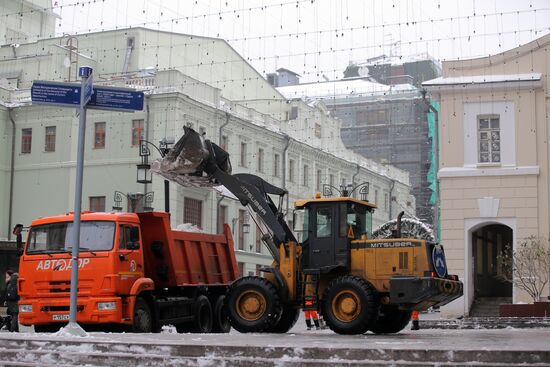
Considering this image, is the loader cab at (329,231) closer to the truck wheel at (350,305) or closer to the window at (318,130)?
the truck wheel at (350,305)

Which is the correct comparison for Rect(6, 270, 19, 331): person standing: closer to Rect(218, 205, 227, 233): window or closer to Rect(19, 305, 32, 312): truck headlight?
Rect(19, 305, 32, 312): truck headlight

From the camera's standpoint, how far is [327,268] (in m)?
→ 16.6

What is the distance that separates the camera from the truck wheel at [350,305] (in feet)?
51.8

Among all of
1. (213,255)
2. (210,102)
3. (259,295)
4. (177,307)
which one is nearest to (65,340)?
(259,295)

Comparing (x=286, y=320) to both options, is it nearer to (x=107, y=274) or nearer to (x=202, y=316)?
(x=202, y=316)

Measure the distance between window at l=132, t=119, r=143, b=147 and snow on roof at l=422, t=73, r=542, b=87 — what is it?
18.6 metres

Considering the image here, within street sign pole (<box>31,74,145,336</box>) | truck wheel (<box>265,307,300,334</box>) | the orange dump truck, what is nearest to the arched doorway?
truck wheel (<box>265,307,300,334</box>)

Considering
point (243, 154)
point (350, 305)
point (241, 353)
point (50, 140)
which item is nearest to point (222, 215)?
point (243, 154)

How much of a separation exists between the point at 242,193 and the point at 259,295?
206 centimetres

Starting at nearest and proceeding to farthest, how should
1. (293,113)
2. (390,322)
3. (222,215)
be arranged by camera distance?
1. (390,322)
2. (222,215)
3. (293,113)

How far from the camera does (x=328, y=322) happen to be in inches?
640

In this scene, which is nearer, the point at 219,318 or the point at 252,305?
the point at 252,305

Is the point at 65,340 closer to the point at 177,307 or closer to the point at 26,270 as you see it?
the point at 26,270

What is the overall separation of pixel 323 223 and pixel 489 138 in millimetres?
13932
